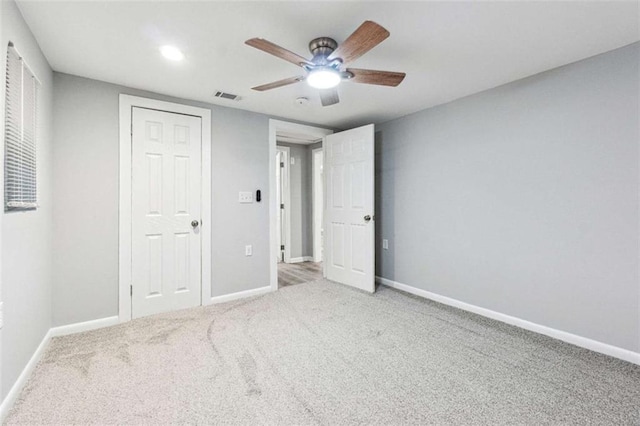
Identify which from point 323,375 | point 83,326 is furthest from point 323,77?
point 83,326

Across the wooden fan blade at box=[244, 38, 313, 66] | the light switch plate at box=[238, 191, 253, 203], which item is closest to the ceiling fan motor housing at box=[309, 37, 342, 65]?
the wooden fan blade at box=[244, 38, 313, 66]

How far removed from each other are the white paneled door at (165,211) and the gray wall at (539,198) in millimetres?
2472

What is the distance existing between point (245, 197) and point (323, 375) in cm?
214

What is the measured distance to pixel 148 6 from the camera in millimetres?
1616

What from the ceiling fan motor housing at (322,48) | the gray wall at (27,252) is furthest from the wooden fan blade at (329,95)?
the gray wall at (27,252)

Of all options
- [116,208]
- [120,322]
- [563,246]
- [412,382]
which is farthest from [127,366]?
[563,246]

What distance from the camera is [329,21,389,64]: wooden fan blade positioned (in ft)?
4.62

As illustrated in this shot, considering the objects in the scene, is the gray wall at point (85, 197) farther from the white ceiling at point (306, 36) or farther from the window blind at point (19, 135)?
the window blind at point (19, 135)

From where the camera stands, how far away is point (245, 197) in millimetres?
3408

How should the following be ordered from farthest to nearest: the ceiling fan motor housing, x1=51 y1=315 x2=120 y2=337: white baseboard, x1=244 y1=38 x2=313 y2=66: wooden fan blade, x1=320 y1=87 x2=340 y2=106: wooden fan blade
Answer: x1=51 y1=315 x2=120 y2=337: white baseboard → x1=320 y1=87 x2=340 y2=106: wooden fan blade → the ceiling fan motor housing → x1=244 y1=38 x2=313 y2=66: wooden fan blade

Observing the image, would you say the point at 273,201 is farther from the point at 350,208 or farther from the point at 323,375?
the point at 323,375

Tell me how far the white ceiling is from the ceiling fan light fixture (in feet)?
0.72

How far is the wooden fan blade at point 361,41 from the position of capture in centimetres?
141

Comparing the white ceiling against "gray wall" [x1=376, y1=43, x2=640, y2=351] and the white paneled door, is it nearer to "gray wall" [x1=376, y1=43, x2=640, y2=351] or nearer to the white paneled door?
"gray wall" [x1=376, y1=43, x2=640, y2=351]
